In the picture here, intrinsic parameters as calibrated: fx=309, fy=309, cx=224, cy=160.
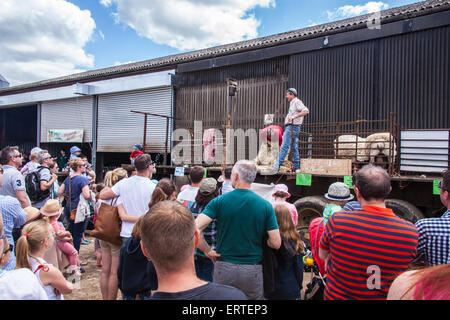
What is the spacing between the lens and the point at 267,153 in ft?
26.8

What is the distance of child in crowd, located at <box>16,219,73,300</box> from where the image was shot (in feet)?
7.88

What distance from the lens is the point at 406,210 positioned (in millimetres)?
5336

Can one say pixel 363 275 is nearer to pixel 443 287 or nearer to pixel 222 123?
pixel 443 287

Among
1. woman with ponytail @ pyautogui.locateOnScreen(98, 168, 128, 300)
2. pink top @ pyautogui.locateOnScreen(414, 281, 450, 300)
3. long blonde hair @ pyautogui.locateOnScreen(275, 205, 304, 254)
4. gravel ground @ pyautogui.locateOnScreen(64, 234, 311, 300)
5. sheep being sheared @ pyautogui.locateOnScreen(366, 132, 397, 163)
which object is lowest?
gravel ground @ pyautogui.locateOnScreen(64, 234, 311, 300)

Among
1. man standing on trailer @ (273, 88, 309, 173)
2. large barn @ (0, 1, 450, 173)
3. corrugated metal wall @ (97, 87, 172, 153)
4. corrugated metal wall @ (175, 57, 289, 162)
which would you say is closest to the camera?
man standing on trailer @ (273, 88, 309, 173)

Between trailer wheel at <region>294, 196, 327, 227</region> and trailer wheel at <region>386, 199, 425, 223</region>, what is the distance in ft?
4.01

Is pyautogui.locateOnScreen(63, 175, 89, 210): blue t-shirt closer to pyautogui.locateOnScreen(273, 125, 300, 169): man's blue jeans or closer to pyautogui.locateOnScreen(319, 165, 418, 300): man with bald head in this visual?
pyautogui.locateOnScreen(273, 125, 300, 169): man's blue jeans

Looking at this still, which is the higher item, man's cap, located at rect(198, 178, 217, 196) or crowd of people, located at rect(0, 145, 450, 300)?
man's cap, located at rect(198, 178, 217, 196)

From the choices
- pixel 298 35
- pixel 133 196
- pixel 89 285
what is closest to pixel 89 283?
pixel 89 285

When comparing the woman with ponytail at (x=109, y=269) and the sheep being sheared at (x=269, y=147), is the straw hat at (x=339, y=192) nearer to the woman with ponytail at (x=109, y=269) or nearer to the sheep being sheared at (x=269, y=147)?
the woman with ponytail at (x=109, y=269)

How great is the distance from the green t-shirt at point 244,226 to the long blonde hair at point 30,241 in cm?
150

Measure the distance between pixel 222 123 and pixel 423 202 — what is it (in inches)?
312

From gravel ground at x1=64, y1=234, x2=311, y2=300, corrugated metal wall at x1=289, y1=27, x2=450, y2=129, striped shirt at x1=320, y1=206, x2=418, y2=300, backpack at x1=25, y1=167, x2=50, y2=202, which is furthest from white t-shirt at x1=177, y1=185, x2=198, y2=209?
corrugated metal wall at x1=289, y1=27, x2=450, y2=129
